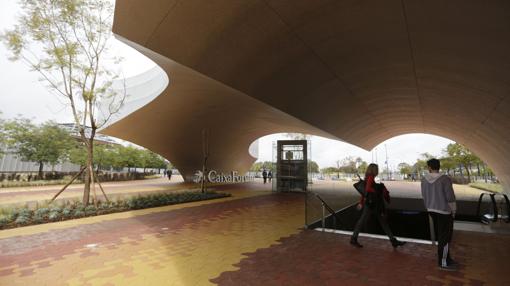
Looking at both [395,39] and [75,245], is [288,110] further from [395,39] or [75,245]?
[75,245]

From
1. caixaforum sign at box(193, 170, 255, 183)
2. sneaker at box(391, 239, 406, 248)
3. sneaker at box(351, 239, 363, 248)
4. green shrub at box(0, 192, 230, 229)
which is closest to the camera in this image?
sneaker at box(391, 239, 406, 248)

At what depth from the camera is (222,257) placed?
4703mm

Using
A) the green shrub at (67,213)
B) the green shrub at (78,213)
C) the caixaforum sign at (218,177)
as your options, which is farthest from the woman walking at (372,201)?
the caixaforum sign at (218,177)

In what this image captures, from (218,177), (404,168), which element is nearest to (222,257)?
(218,177)

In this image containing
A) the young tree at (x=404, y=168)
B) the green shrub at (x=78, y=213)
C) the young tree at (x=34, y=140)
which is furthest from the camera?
the young tree at (x=404, y=168)

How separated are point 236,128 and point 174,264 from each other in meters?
16.5

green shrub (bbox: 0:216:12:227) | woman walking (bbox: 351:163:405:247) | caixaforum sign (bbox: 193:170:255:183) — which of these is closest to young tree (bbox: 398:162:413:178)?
caixaforum sign (bbox: 193:170:255:183)

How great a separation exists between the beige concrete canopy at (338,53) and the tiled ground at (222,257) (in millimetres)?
4334

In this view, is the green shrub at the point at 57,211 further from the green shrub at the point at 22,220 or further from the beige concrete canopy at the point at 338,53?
the beige concrete canopy at the point at 338,53

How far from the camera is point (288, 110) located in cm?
1074

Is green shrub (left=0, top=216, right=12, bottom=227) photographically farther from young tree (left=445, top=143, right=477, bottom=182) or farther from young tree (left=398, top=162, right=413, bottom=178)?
young tree (left=398, top=162, right=413, bottom=178)

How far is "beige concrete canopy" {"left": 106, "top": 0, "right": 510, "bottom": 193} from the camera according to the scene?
545cm

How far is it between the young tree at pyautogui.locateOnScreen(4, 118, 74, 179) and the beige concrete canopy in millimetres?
23041

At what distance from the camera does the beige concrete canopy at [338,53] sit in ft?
17.9
